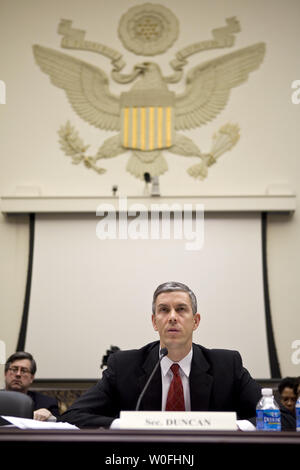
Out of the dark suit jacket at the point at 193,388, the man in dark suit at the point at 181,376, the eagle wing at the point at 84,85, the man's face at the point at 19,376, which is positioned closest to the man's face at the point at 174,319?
the man in dark suit at the point at 181,376

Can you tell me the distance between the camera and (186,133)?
23.2ft

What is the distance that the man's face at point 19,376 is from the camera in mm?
4477

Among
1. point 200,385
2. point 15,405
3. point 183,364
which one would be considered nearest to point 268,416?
point 200,385

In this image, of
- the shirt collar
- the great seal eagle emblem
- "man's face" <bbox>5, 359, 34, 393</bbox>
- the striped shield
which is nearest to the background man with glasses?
"man's face" <bbox>5, 359, 34, 393</bbox>

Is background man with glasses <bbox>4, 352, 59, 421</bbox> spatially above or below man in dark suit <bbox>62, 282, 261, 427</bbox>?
below

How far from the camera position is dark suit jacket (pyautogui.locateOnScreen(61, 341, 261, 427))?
2436mm

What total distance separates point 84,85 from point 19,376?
3936 millimetres

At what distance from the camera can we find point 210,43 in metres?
7.18

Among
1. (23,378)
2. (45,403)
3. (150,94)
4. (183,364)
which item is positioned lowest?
(45,403)

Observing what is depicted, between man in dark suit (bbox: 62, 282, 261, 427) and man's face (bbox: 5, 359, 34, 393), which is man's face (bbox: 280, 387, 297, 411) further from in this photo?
man in dark suit (bbox: 62, 282, 261, 427)

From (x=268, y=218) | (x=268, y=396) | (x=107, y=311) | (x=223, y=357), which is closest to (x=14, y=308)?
(x=107, y=311)

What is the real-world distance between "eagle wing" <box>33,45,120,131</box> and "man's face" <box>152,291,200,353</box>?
4.84 meters

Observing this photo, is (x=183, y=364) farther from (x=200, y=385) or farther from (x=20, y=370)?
(x=20, y=370)

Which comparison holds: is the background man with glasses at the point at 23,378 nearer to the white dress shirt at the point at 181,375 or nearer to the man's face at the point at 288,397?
the man's face at the point at 288,397
